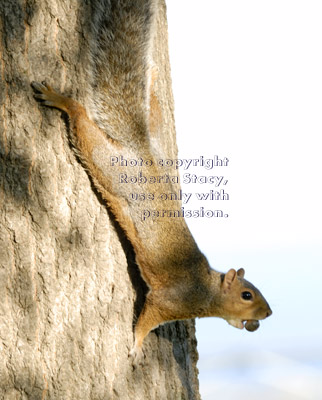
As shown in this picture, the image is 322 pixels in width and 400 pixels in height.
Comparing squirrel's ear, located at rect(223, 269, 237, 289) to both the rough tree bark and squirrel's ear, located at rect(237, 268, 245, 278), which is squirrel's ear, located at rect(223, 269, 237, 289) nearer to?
squirrel's ear, located at rect(237, 268, 245, 278)

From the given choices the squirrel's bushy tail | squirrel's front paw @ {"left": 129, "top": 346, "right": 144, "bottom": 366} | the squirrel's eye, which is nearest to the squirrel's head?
the squirrel's eye

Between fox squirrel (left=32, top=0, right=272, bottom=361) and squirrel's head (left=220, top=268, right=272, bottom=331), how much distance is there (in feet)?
1.08

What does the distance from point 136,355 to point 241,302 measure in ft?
3.06

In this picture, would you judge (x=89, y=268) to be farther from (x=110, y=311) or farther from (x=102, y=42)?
(x=102, y=42)

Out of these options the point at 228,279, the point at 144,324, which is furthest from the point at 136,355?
the point at 228,279

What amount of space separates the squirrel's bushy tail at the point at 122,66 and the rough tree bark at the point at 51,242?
13 centimetres

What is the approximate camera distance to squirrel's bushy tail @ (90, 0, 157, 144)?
7.77 feet

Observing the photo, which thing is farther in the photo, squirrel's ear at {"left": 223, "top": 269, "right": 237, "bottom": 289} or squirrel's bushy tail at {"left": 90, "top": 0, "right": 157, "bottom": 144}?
squirrel's ear at {"left": 223, "top": 269, "right": 237, "bottom": 289}

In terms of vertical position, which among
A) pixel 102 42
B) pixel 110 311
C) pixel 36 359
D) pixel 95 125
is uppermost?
pixel 102 42

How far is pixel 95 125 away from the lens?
239cm

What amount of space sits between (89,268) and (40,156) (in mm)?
520

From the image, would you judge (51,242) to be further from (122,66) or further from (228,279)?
(228,279)

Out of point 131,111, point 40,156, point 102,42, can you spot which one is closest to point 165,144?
→ point 131,111

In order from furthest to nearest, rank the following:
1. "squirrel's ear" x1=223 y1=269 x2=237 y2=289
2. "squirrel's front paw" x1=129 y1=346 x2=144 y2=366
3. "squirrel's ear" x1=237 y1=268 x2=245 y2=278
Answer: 1. "squirrel's ear" x1=237 y1=268 x2=245 y2=278
2. "squirrel's ear" x1=223 y1=269 x2=237 y2=289
3. "squirrel's front paw" x1=129 y1=346 x2=144 y2=366
